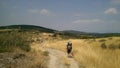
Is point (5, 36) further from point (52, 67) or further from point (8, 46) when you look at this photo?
point (52, 67)

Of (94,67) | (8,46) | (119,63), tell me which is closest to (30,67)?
(94,67)

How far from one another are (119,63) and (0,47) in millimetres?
11143

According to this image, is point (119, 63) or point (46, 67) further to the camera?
point (46, 67)

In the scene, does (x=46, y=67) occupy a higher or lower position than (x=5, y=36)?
lower

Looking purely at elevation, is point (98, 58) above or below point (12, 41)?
below

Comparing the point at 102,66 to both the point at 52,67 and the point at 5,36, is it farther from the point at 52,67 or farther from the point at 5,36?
the point at 5,36

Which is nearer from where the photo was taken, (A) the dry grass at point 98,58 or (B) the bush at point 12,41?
(A) the dry grass at point 98,58

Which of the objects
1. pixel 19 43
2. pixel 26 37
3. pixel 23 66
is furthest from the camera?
pixel 26 37

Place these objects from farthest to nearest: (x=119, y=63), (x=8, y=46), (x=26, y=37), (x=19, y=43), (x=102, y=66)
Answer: (x=26, y=37) < (x=19, y=43) < (x=8, y=46) < (x=102, y=66) < (x=119, y=63)

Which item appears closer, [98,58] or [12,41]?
[98,58]

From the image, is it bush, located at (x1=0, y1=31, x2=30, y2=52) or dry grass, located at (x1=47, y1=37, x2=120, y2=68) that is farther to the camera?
bush, located at (x1=0, y1=31, x2=30, y2=52)

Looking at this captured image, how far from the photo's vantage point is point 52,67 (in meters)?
16.5

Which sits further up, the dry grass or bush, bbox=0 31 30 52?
bush, bbox=0 31 30 52

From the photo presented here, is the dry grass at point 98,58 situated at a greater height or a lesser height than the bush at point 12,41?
lesser
